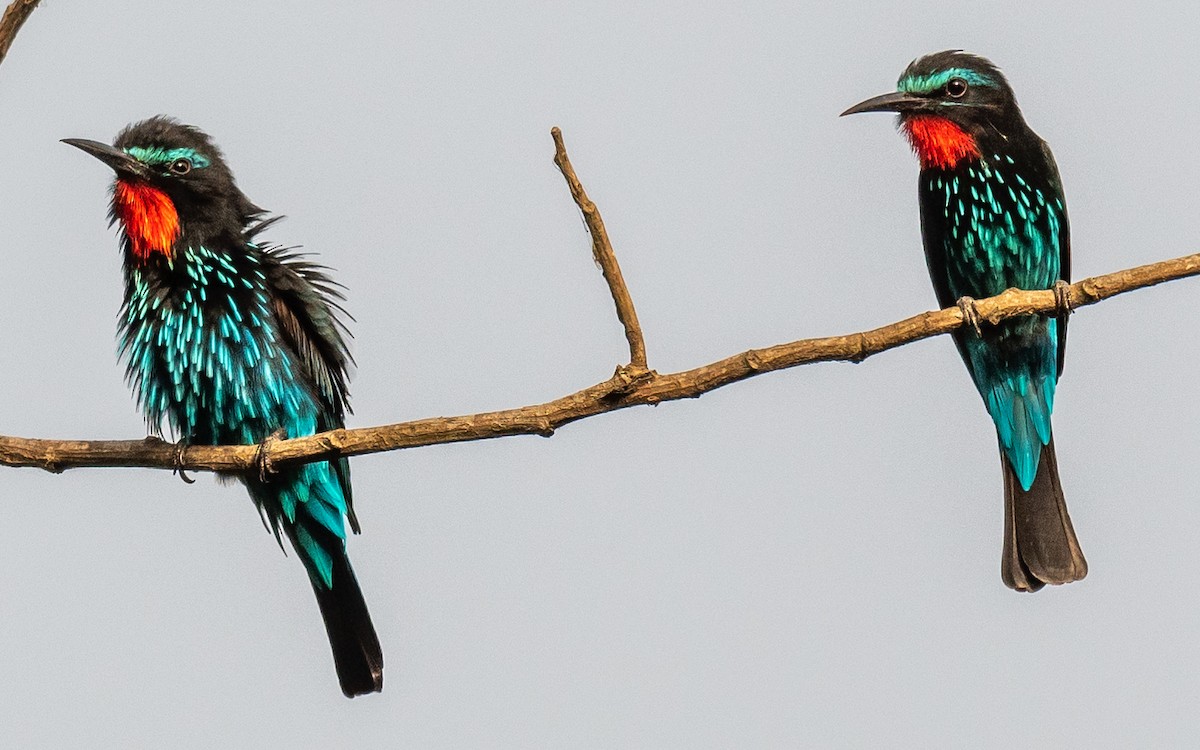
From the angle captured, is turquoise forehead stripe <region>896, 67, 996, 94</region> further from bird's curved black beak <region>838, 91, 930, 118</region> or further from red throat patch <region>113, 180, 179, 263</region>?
red throat patch <region>113, 180, 179, 263</region>

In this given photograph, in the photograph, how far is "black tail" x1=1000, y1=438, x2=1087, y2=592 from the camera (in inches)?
310

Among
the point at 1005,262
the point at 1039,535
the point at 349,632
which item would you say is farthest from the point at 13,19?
the point at 1039,535

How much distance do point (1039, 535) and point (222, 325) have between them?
403 centimetres

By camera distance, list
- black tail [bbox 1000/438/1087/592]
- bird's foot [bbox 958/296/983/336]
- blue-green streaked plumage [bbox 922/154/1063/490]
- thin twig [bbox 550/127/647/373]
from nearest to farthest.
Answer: thin twig [bbox 550/127/647/373], bird's foot [bbox 958/296/983/336], blue-green streaked plumage [bbox 922/154/1063/490], black tail [bbox 1000/438/1087/592]

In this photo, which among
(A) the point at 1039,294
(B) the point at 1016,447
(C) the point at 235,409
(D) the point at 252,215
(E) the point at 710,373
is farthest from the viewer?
(B) the point at 1016,447

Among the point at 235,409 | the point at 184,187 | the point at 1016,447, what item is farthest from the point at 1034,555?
the point at 184,187

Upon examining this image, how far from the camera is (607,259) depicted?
188 inches

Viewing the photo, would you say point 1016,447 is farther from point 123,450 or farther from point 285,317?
point 123,450

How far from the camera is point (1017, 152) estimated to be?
7.44 metres

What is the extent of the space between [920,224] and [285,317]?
3120 mm

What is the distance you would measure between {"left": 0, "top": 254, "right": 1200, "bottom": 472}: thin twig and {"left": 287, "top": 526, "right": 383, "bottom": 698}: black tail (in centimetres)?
122

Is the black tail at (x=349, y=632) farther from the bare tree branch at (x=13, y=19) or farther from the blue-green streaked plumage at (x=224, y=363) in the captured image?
the bare tree branch at (x=13, y=19)

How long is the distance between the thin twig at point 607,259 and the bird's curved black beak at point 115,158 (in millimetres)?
2988

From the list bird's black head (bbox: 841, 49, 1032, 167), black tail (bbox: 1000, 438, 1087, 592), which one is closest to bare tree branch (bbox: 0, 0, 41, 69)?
bird's black head (bbox: 841, 49, 1032, 167)
